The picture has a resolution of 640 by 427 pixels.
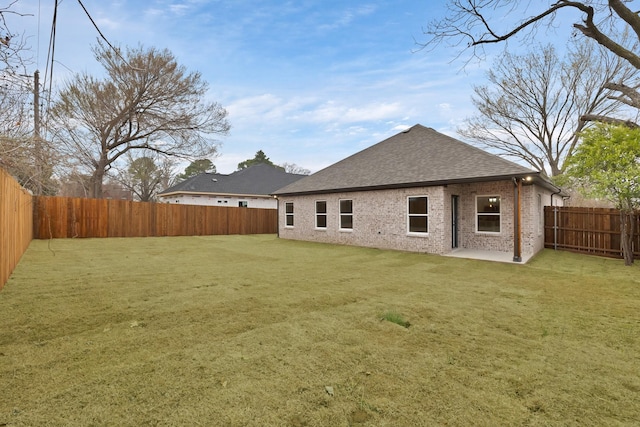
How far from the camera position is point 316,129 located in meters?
23.8

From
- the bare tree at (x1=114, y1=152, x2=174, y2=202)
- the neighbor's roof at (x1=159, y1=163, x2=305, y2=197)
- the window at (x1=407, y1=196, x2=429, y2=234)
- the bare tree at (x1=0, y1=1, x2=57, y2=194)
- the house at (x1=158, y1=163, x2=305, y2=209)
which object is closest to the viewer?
the bare tree at (x1=0, y1=1, x2=57, y2=194)

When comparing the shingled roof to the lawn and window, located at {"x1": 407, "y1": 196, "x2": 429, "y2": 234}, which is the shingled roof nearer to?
window, located at {"x1": 407, "y1": 196, "x2": 429, "y2": 234}

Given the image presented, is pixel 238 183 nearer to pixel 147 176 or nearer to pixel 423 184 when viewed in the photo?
pixel 147 176

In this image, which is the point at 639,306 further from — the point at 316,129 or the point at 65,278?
the point at 316,129

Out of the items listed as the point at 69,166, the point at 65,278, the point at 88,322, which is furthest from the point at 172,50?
the point at 88,322

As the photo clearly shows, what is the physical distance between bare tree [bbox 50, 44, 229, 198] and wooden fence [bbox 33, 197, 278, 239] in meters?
2.31

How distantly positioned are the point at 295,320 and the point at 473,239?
31.5ft

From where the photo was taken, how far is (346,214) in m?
13.8

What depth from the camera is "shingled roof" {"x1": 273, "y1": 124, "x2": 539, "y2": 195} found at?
10102 millimetres

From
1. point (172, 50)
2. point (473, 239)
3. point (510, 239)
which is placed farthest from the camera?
point (172, 50)

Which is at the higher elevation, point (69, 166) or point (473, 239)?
point (69, 166)

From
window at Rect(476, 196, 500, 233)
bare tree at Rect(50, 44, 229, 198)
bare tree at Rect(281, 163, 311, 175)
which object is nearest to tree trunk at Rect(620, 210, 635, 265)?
window at Rect(476, 196, 500, 233)

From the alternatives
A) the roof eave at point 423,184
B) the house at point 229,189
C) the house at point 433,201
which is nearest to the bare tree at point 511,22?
the roof eave at point 423,184

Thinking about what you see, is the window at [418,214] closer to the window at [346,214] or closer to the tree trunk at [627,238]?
the window at [346,214]
